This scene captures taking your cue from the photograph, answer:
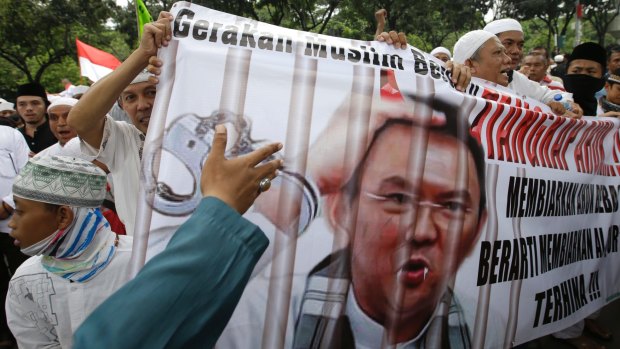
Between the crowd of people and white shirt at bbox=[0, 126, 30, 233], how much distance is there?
1108 millimetres

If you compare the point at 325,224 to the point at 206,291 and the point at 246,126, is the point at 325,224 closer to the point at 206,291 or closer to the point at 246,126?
the point at 246,126

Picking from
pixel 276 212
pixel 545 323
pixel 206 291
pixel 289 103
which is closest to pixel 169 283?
pixel 206 291

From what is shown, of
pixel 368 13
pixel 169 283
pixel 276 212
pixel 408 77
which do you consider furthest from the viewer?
pixel 368 13

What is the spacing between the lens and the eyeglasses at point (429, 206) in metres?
1.61

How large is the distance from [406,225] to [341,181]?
0.83 feet

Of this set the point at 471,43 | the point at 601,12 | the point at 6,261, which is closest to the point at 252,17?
the point at 6,261

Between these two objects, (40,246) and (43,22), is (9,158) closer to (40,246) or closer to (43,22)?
(40,246)

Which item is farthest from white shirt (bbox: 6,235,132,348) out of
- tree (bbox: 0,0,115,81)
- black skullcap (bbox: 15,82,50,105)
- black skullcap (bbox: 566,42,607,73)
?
tree (bbox: 0,0,115,81)

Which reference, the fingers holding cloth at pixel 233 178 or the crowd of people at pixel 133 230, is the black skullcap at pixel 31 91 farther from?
the fingers holding cloth at pixel 233 178

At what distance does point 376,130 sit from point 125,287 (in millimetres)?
1015

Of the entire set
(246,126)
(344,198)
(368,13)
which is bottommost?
(344,198)

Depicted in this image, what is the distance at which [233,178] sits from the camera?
911 millimetres

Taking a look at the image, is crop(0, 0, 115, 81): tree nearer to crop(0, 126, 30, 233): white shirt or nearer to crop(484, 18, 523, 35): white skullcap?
crop(0, 126, 30, 233): white shirt

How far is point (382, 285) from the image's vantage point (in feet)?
5.28
